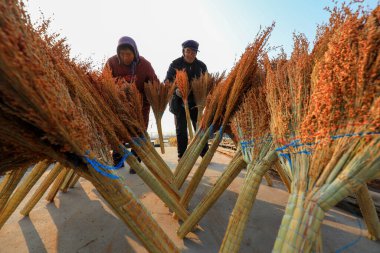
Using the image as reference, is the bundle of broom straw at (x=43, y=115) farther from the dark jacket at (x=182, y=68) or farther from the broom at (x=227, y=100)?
the dark jacket at (x=182, y=68)

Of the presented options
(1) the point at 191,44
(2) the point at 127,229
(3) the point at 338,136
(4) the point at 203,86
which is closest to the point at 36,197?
(2) the point at 127,229

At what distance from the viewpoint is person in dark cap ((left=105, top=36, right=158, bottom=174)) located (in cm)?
301

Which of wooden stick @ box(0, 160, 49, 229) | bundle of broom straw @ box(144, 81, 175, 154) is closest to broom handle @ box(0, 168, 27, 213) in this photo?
wooden stick @ box(0, 160, 49, 229)

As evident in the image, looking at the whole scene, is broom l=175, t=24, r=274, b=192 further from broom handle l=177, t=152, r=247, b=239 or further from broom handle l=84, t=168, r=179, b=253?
broom handle l=84, t=168, r=179, b=253

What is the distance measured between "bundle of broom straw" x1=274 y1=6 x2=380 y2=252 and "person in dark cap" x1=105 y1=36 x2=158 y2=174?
2502 millimetres

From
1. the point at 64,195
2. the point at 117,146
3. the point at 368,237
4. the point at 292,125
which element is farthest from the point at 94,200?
the point at 368,237

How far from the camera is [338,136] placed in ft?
2.86

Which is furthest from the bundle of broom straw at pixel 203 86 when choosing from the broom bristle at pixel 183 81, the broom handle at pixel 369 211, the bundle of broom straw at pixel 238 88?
the broom handle at pixel 369 211

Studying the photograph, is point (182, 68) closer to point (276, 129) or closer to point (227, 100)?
point (227, 100)

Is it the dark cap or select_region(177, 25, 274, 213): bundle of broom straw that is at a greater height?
the dark cap

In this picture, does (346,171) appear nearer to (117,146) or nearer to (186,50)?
(117,146)

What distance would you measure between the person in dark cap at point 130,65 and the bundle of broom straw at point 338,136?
8.21 feet

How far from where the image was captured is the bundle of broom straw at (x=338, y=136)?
785 millimetres

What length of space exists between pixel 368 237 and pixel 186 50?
9.87 ft
